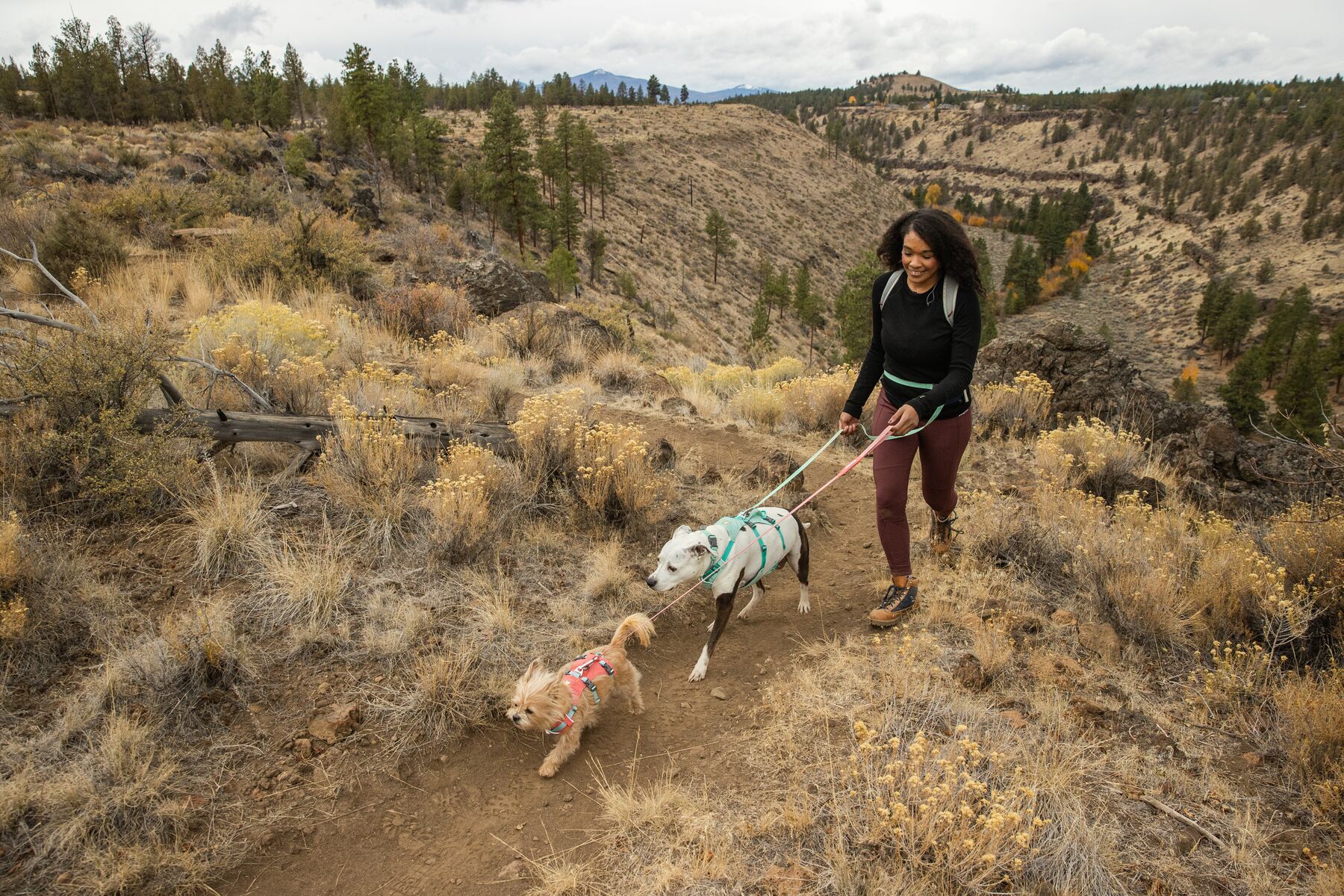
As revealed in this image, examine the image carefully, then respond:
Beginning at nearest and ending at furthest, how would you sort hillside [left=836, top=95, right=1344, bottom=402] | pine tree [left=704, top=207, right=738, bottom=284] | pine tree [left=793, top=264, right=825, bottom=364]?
pine tree [left=793, top=264, right=825, bottom=364], pine tree [left=704, top=207, right=738, bottom=284], hillside [left=836, top=95, right=1344, bottom=402]

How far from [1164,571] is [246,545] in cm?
585

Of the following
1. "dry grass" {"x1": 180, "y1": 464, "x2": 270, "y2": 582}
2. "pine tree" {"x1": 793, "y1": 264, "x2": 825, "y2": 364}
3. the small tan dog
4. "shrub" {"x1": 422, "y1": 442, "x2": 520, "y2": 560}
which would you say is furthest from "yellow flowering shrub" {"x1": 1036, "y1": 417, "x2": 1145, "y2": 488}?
"pine tree" {"x1": 793, "y1": 264, "x2": 825, "y2": 364}

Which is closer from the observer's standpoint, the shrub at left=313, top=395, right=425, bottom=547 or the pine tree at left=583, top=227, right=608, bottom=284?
the shrub at left=313, top=395, right=425, bottom=547

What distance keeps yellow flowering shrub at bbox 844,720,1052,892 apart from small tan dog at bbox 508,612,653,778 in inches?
50.2

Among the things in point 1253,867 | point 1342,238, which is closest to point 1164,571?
point 1253,867

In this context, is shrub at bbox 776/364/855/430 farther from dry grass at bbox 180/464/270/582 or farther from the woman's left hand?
dry grass at bbox 180/464/270/582

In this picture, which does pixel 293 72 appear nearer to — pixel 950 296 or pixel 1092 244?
pixel 950 296

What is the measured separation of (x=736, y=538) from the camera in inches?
152

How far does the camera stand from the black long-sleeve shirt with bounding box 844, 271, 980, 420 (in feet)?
11.6

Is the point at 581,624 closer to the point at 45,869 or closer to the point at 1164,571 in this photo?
the point at 45,869

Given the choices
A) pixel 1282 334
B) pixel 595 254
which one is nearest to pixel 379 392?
pixel 595 254

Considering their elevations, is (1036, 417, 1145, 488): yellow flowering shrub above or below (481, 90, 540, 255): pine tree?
below

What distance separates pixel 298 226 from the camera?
11828mm

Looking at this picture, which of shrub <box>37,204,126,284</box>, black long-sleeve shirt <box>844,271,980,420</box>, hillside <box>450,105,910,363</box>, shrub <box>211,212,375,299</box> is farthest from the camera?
hillside <box>450,105,910,363</box>
